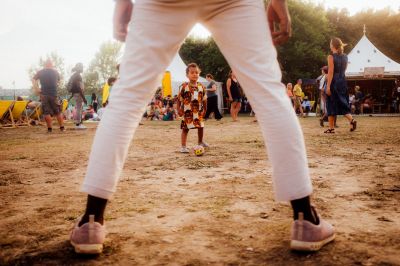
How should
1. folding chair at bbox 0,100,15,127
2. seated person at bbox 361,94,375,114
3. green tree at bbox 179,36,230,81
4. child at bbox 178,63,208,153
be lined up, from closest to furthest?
1. child at bbox 178,63,208,153
2. folding chair at bbox 0,100,15,127
3. seated person at bbox 361,94,375,114
4. green tree at bbox 179,36,230,81

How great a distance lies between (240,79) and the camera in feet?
5.82

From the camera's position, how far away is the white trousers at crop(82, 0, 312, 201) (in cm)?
165

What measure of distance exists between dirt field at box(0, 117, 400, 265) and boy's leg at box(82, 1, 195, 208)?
16.5 inches

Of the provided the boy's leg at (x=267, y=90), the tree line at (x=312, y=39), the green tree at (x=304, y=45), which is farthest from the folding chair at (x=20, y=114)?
the green tree at (x=304, y=45)

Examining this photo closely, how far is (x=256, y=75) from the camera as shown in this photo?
5.59 feet

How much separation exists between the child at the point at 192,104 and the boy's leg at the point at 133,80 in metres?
4.24

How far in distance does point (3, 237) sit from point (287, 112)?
1579 millimetres

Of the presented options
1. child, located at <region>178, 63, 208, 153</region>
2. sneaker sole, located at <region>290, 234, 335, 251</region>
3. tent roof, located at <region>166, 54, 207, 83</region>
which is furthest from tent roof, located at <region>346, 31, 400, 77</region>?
sneaker sole, located at <region>290, 234, 335, 251</region>

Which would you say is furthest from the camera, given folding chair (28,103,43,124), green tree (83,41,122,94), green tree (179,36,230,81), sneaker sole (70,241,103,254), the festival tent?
green tree (83,41,122,94)

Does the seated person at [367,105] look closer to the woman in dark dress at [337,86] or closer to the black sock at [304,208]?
the woman in dark dress at [337,86]

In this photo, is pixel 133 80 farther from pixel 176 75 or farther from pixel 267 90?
pixel 176 75

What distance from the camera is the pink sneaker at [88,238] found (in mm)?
1630

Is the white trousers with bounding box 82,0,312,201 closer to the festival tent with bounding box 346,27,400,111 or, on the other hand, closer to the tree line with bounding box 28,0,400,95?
the festival tent with bounding box 346,27,400,111

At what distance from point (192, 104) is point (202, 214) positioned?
3.96 metres
